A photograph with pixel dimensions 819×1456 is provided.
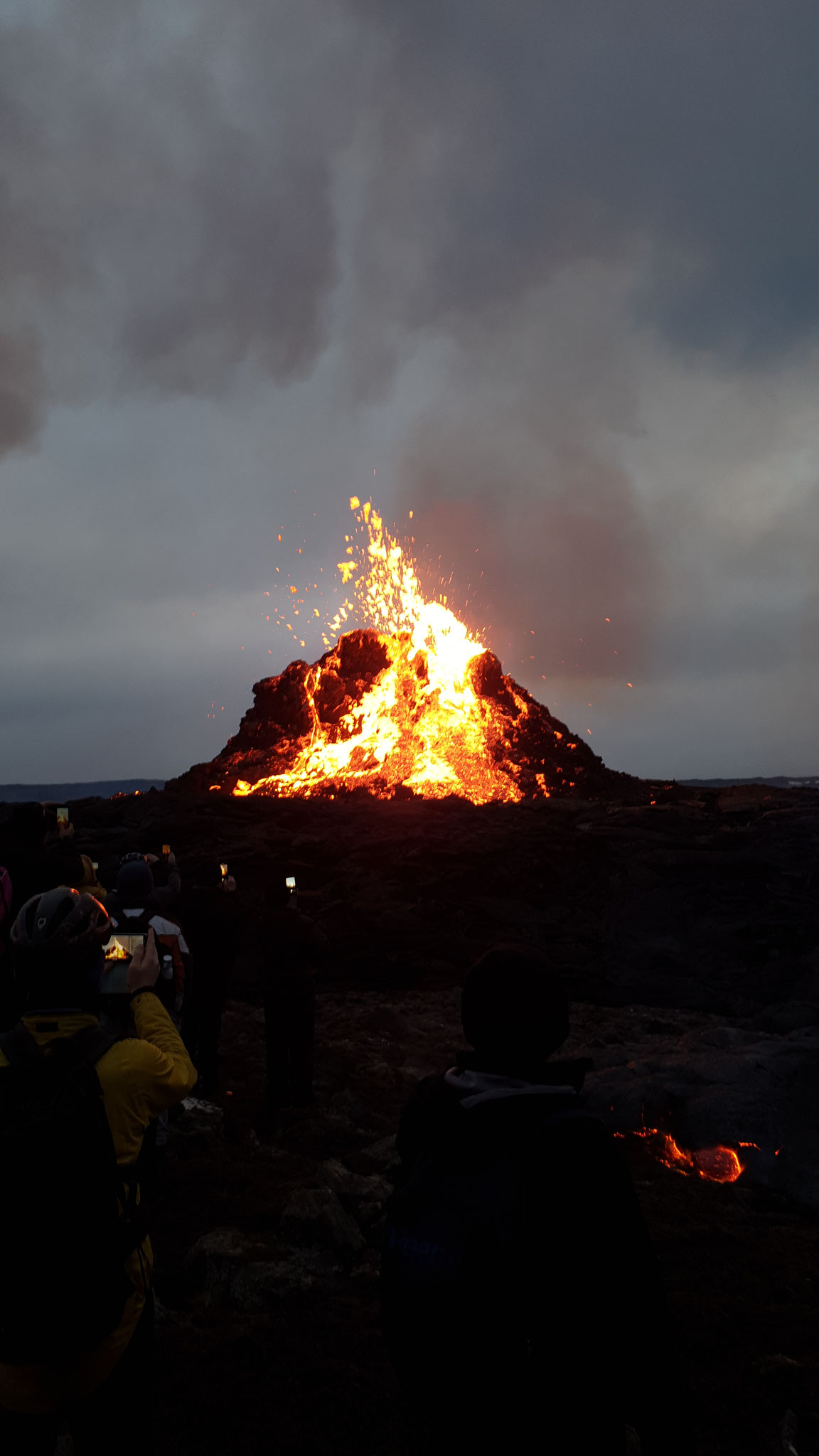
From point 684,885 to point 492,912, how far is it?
4.25m

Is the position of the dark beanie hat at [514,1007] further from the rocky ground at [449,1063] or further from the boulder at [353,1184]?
the boulder at [353,1184]

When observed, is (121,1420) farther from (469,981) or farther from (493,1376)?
(469,981)

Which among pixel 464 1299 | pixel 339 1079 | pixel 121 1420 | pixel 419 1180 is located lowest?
pixel 339 1079

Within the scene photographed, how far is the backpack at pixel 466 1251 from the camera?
1776mm

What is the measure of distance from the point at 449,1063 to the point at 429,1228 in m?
8.87

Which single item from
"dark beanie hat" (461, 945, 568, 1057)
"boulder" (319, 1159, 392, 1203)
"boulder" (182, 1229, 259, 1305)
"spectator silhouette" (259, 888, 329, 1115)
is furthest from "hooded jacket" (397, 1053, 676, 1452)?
"spectator silhouette" (259, 888, 329, 1115)

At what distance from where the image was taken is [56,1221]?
2.26 metres

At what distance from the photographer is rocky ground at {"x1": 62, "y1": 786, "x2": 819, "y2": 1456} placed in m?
3.93

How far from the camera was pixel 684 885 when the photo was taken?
17250mm

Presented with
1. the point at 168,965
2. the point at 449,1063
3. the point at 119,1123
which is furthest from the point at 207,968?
the point at 119,1123

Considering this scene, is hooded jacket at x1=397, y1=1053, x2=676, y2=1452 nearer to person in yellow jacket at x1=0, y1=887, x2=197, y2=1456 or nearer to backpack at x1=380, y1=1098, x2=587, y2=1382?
backpack at x1=380, y1=1098, x2=587, y2=1382

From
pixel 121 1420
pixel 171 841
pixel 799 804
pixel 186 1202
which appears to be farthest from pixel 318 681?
pixel 121 1420

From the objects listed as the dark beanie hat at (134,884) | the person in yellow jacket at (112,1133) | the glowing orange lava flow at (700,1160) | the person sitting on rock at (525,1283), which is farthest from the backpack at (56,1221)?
the glowing orange lava flow at (700,1160)

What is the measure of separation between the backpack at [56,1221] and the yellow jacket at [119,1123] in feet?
0.27
